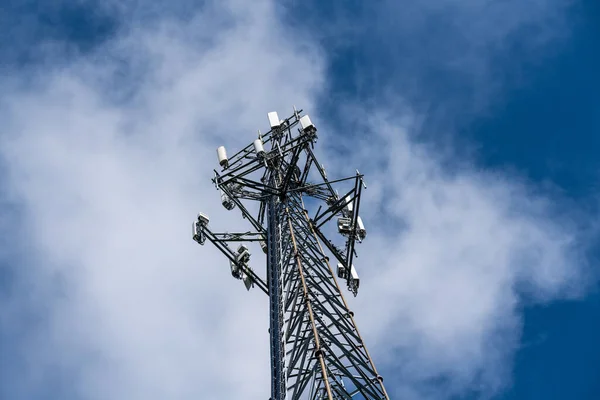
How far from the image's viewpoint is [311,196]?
31.1 meters

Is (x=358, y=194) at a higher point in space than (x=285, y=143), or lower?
lower

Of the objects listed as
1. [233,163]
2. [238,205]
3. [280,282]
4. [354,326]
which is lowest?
[354,326]

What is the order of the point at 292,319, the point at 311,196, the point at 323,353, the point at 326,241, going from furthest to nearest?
the point at 311,196 → the point at 326,241 → the point at 292,319 → the point at 323,353

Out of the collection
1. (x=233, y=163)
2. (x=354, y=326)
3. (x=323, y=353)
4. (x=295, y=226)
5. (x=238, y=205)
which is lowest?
(x=323, y=353)

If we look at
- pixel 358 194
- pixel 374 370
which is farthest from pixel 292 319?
pixel 358 194

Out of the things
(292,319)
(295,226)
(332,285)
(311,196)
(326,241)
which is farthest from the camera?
(311,196)

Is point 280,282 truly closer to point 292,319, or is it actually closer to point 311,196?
point 292,319

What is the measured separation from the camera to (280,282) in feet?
75.6

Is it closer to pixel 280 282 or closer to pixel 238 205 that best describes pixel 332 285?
pixel 280 282

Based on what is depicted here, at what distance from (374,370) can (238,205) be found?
11.4 meters

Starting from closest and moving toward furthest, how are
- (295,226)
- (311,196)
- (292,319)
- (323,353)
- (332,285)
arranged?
(323,353) < (292,319) < (332,285) < (295,226) < (311,196)

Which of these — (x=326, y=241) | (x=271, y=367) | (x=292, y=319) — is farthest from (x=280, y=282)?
(x=326, y=241)

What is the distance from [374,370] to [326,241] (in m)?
9.06

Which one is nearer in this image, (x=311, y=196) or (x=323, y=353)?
(x=323, y=353)
